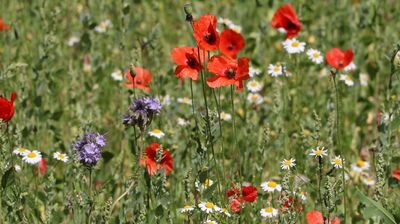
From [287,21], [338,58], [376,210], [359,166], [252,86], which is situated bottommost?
[376,210]

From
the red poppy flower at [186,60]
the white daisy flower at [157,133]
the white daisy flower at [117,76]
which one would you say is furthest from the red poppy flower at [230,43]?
the white daisy flower at [117,76]

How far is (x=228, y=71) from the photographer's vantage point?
3031mm

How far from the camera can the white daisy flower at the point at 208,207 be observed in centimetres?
300

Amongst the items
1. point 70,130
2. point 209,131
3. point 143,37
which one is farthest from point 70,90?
point 209,131

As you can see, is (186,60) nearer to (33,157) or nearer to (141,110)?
(141,110)

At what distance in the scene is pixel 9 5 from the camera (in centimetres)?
602

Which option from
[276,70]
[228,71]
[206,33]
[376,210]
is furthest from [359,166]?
[206,33]

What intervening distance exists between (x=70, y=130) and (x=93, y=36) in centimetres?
84

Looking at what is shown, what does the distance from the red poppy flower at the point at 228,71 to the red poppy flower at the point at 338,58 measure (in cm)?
108

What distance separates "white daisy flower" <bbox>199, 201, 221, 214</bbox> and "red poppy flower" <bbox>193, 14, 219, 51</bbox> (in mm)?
607

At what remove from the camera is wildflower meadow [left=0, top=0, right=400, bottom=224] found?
3053 millimetres

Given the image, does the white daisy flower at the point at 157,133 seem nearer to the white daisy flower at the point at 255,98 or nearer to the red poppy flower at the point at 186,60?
the red poppy flower at the point at 186,60

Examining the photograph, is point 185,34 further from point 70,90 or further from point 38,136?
point 38,136

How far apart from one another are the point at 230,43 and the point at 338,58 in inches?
33.4
